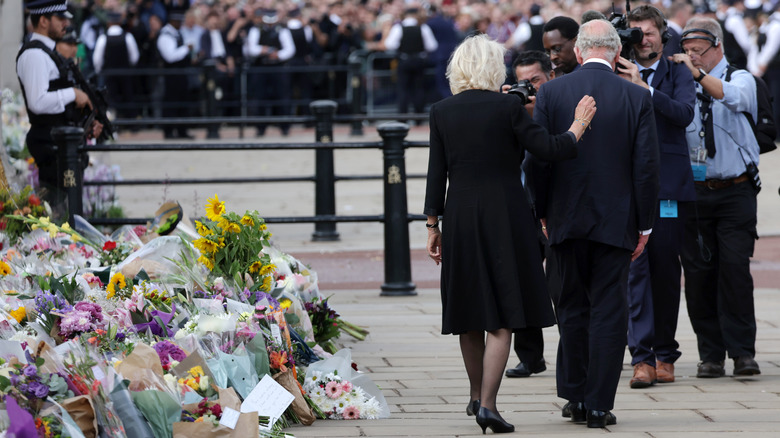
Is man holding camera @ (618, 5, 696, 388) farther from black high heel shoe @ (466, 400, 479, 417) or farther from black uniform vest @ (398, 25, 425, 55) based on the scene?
black uniform vest @ (398, 25, 425, 55)

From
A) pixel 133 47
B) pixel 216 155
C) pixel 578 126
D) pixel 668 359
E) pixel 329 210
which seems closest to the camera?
pixel 578 126

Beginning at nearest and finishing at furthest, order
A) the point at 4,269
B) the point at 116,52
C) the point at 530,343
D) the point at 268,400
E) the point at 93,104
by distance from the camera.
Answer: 1. the point at 268,400
2. the point at 4,269
3. the point at 530,343
4. the point at 93,104
5. the point at 116,52

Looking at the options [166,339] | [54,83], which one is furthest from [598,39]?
[54,83]

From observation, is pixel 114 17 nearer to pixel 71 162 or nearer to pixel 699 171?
pixel 71 162

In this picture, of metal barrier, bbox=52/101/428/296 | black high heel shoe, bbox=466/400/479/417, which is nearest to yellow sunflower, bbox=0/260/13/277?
black high heel shoe, bbox=466/400/479/417

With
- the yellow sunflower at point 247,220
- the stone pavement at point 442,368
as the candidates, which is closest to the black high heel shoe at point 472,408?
the stone pavement at point 442,368

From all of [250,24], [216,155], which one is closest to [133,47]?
[250,24]

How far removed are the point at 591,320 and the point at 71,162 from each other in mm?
4841

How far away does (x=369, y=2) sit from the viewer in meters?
28.2

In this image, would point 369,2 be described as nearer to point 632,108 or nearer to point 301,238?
point 301,238

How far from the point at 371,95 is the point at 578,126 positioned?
18718 millimetres

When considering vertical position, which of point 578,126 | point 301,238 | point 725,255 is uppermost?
point 578,126

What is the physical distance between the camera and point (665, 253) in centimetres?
658

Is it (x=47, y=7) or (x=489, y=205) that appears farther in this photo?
(x=47, y=7)
